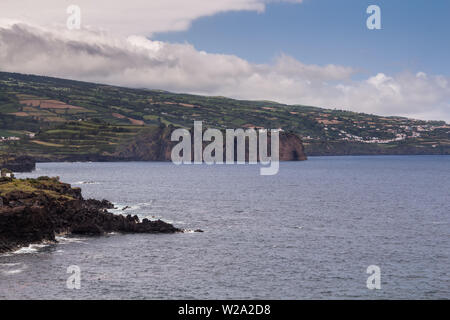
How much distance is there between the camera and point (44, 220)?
245 feet

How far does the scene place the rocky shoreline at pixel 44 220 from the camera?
71.3 metres

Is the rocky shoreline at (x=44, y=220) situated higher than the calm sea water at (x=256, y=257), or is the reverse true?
the rocky shoreline at (x=44, y=220)

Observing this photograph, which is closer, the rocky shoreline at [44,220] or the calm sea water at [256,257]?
the calm sea water at [256,257]

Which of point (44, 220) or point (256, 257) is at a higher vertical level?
point (44, 220)

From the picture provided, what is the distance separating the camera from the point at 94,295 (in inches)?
2095

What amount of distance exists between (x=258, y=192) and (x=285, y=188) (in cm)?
1444

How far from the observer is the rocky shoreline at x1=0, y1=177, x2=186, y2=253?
234 feet

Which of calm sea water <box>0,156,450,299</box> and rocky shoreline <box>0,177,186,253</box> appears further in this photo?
rocky shoreline <box>0,177,186,253</box>

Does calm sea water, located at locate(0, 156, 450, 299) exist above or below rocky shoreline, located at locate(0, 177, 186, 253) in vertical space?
below

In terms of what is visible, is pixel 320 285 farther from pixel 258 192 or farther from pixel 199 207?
pixel 258 192

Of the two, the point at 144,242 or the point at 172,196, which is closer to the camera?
the point at 144,242
